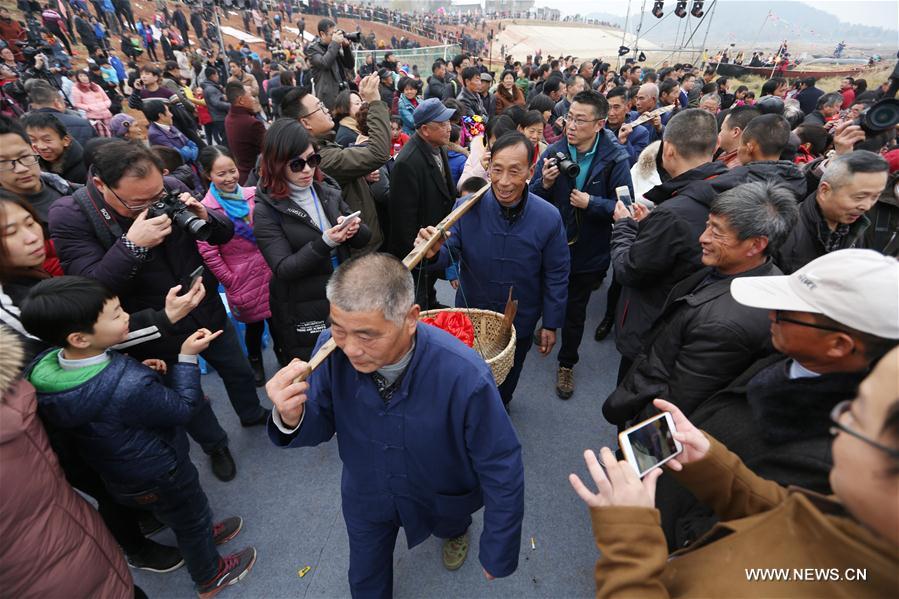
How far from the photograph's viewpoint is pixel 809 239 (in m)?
2.77

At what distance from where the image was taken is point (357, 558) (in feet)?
6.17

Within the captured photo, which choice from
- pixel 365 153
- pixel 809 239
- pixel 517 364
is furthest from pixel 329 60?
pixel 809 239

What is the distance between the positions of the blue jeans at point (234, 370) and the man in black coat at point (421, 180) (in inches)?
57.3

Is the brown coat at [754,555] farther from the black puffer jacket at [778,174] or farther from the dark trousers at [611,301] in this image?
the dark trousers at [611,301]

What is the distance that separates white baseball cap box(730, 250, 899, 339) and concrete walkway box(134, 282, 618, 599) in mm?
1914

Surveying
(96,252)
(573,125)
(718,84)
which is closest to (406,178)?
(573,125)

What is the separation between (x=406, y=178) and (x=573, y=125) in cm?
142

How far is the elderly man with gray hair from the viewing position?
172 centimetres

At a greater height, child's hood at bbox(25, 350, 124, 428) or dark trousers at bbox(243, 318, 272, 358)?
child's hood at bbox(25, 350, 124, 428)

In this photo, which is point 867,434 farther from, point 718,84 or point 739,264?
point 718,84

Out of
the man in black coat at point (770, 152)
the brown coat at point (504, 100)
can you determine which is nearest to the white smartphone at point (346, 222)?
the man in black coat at point (770, 152)

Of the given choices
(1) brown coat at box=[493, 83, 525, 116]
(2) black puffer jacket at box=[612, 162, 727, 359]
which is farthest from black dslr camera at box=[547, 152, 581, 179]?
(1) brown coat at box=[493, 83, 525, 116]

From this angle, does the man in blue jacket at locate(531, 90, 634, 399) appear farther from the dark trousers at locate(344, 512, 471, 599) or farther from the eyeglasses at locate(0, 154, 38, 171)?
the eyeglasses at locate(0, 154, 38, 171)

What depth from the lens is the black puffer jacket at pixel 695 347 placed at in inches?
67.6
